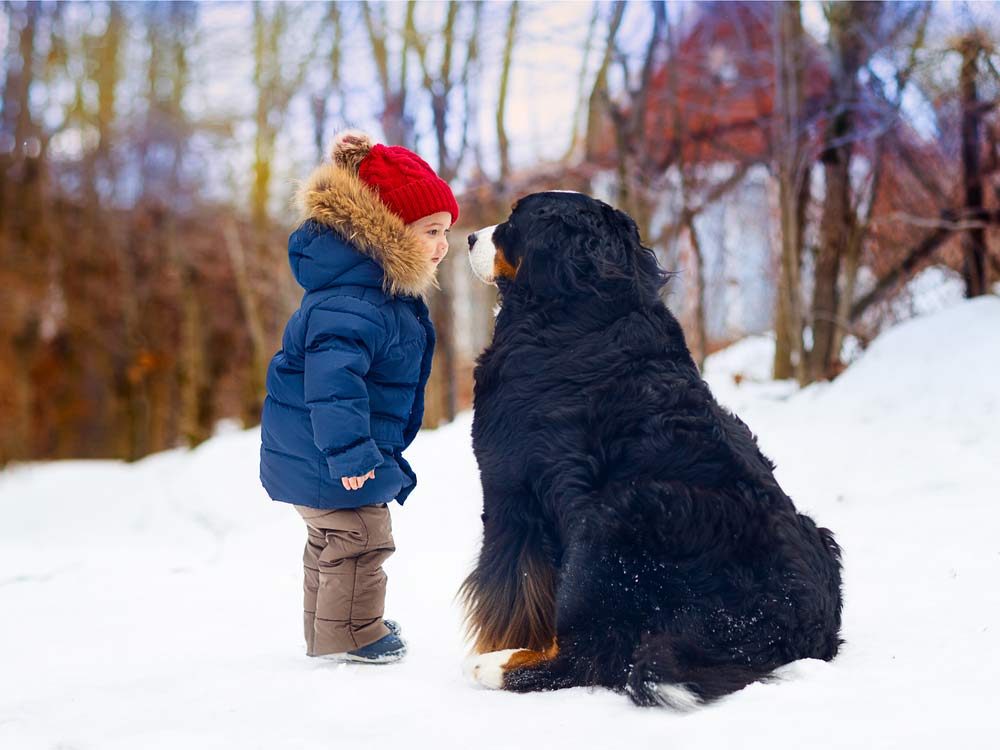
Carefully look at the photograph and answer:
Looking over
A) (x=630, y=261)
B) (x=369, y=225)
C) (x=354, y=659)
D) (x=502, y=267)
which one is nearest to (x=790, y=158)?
(x=630, y=261)

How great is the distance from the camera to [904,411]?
501 centimetres

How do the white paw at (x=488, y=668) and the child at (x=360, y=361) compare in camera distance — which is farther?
the child at (x=360, y=361)

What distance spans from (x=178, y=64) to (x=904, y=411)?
1184 cm

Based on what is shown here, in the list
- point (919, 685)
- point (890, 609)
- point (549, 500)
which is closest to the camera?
point (919, 685)

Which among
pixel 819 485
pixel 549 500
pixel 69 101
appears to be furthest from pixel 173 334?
pixel 549 500

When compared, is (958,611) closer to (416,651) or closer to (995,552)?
(995,552)

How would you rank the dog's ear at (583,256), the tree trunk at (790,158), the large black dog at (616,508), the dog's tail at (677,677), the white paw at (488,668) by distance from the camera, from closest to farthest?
the dog's tail at (677,677) < the large black dog at (616,508) < the white paw at (488,668) < the dog's ear at (583,256) < the tree trunk at (790,158)

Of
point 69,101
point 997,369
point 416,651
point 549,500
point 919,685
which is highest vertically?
point 69,101

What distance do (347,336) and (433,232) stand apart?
1.80 ft

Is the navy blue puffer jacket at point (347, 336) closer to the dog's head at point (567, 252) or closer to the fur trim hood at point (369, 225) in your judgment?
the fur trim hood at point (369, 225)

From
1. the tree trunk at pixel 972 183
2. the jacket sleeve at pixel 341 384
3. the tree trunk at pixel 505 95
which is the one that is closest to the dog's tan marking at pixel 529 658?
the jacket sleeve at pixel 341 384

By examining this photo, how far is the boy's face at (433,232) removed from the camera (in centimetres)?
282

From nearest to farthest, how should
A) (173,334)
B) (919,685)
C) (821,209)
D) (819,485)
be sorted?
(919,685) → (819,485) → (821,209) → (173,334)

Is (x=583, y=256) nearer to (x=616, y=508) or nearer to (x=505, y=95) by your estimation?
(x=616, y=508)
